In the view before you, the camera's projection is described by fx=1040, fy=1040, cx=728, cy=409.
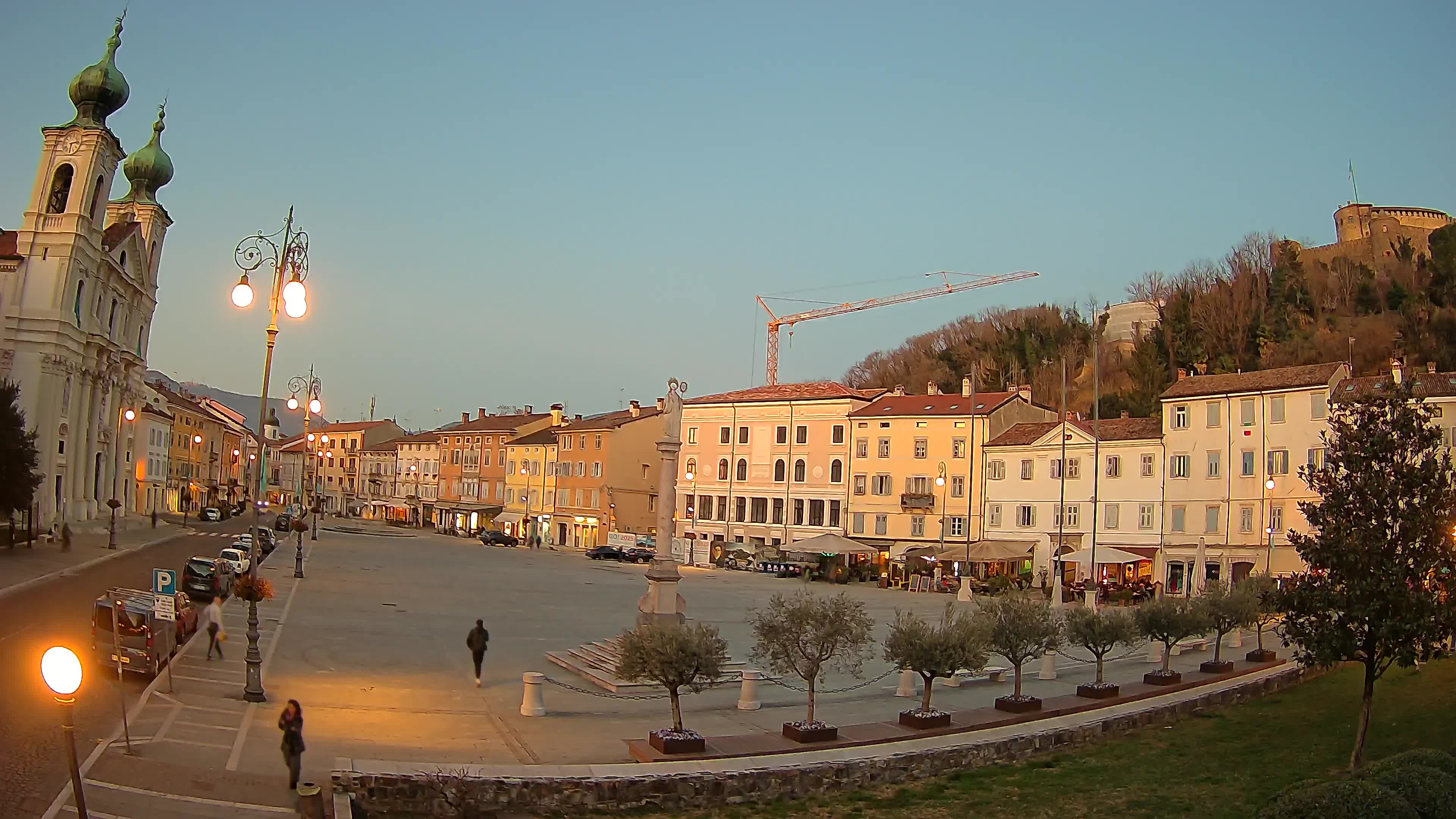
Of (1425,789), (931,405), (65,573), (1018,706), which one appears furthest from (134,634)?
(931,405)

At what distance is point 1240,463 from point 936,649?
4100cm

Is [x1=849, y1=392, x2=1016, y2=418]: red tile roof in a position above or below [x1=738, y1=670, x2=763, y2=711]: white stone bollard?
above

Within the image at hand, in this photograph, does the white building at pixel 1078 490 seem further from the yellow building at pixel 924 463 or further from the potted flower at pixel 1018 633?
the potted flower at pixel 1018 633

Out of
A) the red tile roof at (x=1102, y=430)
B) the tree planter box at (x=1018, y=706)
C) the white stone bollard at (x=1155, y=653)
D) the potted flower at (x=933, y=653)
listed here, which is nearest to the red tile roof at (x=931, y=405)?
the red tile roof at (x=1102, y=430)

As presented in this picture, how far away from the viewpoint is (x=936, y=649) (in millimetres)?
17938

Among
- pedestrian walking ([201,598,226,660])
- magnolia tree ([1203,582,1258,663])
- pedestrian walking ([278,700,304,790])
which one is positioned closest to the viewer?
pedestrian walking ([278,700,304,790])

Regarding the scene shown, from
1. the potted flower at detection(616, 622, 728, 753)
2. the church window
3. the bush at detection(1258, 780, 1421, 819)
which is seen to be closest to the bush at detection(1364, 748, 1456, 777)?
the bush at detection(1258, 780, 1421, 819)

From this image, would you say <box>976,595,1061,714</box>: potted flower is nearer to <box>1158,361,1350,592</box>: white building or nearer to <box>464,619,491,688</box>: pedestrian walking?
<box>464,619,491,688</box>: pedestrian walking

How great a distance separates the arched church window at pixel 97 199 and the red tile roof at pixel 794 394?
39.9 m

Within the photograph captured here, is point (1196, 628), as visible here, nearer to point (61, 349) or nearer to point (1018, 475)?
point (1018, 475)

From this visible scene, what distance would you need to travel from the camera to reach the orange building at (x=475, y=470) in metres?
105

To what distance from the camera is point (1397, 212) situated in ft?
363

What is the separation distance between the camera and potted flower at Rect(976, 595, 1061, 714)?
65.3 feet

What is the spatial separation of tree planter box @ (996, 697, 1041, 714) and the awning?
98.8 feet
